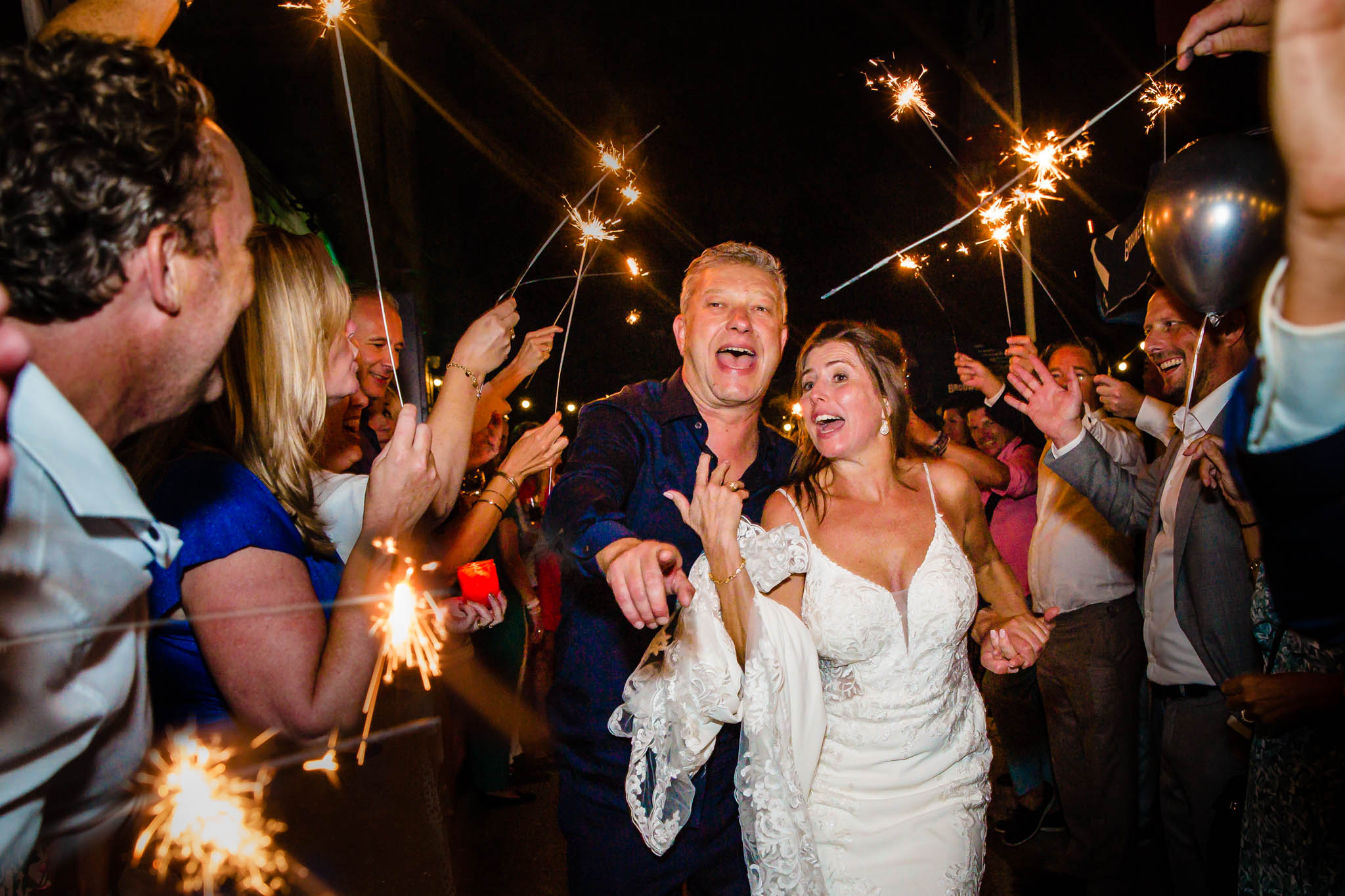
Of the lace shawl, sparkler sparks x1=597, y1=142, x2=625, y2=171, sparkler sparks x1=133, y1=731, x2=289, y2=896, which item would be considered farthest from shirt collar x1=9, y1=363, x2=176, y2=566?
sparkler sparks x1=597, y1=142, x2=625, y2=171

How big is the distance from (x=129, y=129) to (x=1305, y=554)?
176cm

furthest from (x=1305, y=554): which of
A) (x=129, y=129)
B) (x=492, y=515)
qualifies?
(x=492, y=515)

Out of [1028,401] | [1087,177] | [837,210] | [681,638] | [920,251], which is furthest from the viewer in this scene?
[837,210]

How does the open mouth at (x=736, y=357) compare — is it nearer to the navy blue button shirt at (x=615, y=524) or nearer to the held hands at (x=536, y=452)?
the navy blue button shirt at (x=615, y=524)

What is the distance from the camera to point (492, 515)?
3.44 metres

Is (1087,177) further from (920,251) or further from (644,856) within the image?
(644,856)

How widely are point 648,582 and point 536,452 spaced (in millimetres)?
1996

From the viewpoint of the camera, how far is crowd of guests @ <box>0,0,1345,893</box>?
3.03ft

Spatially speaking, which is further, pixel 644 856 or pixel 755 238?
pixel 755 238

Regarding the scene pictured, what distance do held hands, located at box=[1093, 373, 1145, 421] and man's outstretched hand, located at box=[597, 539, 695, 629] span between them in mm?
3184

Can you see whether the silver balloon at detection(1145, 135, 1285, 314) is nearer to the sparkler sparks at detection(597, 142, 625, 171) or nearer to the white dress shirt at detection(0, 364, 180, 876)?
the sparkler sparks at detection(597, 142, 625, 171)

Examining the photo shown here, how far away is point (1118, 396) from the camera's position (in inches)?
160

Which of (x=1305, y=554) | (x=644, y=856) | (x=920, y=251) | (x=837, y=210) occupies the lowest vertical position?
(x=644, y=856)

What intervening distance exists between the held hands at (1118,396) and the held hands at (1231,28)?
2.43 meters
